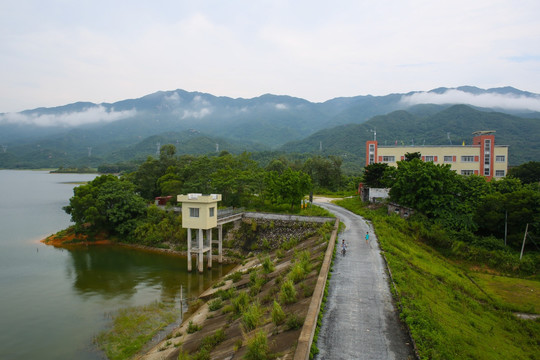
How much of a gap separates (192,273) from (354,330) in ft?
65.6

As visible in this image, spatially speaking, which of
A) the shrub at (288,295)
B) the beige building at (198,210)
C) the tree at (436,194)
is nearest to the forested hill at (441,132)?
the tree at (436,194)

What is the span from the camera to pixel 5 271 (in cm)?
2889

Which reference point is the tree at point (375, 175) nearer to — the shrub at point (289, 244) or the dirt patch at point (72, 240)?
the shrub at point (289, 244)

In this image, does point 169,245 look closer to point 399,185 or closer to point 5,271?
point 5,271

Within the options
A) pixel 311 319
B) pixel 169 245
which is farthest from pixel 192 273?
pixel 311 319

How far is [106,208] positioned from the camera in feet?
131

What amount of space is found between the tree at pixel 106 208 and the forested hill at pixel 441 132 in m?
98.4

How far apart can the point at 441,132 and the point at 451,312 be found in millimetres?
156305

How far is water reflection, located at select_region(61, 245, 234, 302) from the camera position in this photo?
2467cm

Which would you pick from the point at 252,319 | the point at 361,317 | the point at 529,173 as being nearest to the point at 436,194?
the point at 361,317

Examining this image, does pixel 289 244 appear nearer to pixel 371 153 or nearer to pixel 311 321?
pixel 311 321

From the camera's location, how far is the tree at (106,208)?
127 feet

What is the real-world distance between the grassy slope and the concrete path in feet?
2.03

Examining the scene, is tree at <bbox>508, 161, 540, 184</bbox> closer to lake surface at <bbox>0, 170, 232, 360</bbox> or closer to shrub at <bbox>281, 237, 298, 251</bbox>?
shrub at <bbox>281, 237, 298, 251</bbox>
